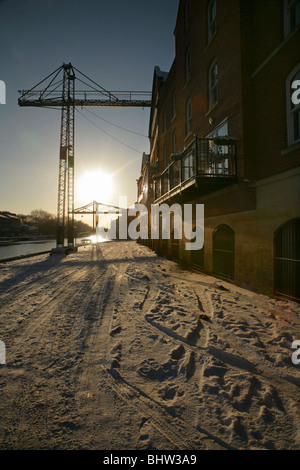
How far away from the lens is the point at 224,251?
30.0 ft

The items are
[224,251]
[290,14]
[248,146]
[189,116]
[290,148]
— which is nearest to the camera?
[290,148]

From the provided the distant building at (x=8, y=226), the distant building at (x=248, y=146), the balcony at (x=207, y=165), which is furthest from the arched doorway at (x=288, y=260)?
the distant building at (x=8, y=226)

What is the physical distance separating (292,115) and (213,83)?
5489mm

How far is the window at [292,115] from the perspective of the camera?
6.00 m

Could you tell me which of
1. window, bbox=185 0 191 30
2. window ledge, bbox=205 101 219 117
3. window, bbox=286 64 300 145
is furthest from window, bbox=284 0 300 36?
window, bbox=185 0 191 30

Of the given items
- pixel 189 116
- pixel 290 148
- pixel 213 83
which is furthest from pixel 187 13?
pixel 290 148

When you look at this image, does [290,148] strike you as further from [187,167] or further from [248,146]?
[187,167]

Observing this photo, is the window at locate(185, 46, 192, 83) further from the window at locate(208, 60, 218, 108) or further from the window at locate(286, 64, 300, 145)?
the window at locate(286, 64, 300, 145)

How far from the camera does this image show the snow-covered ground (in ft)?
7.03

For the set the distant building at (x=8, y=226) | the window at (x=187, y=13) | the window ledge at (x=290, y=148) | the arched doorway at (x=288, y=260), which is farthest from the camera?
the distant building at (x=8, y=226)

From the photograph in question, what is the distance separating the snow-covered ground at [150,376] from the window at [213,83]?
29.1 feet

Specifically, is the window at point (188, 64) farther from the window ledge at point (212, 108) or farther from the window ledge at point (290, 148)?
the window ledge at point (290, 148)

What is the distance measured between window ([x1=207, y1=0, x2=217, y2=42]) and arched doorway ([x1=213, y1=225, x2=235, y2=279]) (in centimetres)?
861

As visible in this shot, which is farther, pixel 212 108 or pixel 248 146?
pixel 212 108
